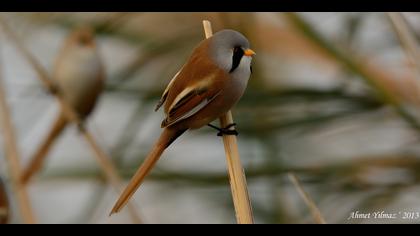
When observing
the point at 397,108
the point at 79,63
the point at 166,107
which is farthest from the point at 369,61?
the point at 79,63

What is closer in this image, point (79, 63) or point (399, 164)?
point (399, 164)

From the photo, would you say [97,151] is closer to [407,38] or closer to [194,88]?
[194,88]

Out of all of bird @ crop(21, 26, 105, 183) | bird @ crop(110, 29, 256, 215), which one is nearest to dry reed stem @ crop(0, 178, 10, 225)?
bird @ crop(110, 29, 256, 215)

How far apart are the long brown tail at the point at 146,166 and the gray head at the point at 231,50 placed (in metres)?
0.19

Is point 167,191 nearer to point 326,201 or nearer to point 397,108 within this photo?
point 326,201

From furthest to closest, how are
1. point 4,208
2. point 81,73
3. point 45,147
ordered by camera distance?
point 81,73, point 45,147, point 4,208

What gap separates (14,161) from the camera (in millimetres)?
1355

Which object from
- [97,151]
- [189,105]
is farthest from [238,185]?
[97,151]

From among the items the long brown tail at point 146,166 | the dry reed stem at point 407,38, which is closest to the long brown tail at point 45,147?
the long brown tail at point 146,166

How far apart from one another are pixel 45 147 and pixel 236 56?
0.74 m

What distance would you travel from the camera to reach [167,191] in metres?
1.77

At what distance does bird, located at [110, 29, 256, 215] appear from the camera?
1287 millimetres

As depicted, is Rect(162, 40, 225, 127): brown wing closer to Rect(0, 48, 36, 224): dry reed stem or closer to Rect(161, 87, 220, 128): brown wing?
Rect(161, 87, 220, 128): brown wing
